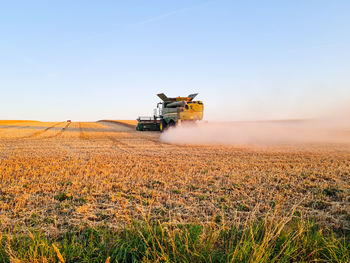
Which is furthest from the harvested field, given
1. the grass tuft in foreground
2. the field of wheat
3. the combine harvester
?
the combine harvester

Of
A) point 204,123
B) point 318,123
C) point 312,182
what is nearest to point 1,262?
point 312,182

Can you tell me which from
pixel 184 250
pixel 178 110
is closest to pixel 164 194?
pixel 184 250

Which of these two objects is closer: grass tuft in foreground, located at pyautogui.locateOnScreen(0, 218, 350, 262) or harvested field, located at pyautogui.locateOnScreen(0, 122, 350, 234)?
grass tuft in foreground, located at pyautogui.locateOnScreen(0, 218, 350, 262)

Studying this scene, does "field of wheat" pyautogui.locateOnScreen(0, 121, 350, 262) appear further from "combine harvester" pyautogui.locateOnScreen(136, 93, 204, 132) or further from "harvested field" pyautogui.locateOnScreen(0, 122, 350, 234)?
"combine harvester" pyautogui.locateOnScreen(136, 93, 204, 132)

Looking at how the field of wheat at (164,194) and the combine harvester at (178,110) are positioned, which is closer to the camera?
the field of wheat at (164,194)

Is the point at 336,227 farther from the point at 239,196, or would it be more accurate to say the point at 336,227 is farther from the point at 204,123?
the point at 204,123

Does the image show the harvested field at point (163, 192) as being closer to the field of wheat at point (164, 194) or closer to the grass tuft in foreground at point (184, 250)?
the field of wheat at point (164, 194)

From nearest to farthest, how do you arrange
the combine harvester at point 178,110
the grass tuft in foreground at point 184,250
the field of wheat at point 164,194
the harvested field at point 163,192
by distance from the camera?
the grass tuft in foreground at point 184,250
the field of wheat at point 164,194
the harvested field at point 163,192
the combine harvester at point 178,110

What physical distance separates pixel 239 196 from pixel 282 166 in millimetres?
4414

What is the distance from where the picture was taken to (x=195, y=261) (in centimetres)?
245

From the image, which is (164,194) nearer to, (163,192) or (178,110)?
(163,192)

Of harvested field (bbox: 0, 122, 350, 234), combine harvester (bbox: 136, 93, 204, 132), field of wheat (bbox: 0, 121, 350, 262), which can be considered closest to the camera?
field of wheat (bbox: 0, 121, 350, 262)

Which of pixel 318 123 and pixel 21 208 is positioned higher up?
pixel 318 123

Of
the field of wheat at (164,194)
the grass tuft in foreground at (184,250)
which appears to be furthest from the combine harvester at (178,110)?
the grass tuft in foreground at (184,250)
